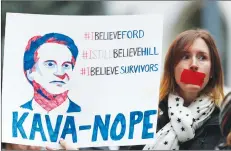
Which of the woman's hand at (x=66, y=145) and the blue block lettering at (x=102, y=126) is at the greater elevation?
the blue block lettering at (x=102, y=126)

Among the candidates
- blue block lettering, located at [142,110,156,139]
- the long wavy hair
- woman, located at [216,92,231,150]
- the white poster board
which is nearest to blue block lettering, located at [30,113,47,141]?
the white poster board

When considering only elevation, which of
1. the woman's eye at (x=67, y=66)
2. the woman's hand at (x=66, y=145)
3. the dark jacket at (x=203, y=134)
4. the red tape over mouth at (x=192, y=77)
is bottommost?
the woman's hand at (x=66, y=145)

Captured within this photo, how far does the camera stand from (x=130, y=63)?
13.7 feet

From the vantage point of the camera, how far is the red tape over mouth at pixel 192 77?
13.7 feet

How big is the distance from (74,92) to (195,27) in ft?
3.68

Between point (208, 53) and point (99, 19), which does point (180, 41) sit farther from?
point (99, 19)

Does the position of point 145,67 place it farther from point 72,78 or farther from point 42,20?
point 42,20

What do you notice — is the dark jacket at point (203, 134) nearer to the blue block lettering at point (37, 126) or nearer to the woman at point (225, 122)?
the woman at point (225, 122)

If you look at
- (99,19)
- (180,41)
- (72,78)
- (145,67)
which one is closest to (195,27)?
(180,41)

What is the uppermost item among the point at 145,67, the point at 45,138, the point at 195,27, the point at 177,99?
the point at 195,27

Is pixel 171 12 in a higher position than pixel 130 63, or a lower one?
higher

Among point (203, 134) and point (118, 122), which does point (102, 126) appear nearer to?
point (118, 122)

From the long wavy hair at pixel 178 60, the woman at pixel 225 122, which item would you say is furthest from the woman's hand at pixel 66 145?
the woman at pixel 225 122

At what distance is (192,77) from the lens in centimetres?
420
